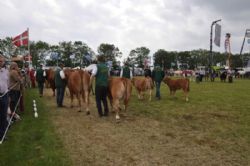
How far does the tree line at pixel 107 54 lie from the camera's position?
3406 inches

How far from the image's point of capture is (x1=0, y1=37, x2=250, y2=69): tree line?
86500mm

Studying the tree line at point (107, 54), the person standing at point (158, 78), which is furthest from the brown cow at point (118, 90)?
the tree line at point (107, 54)

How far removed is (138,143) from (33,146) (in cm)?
233

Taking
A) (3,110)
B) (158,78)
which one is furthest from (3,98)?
(158,78)

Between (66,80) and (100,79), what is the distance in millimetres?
3914

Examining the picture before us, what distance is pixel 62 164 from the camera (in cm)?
566

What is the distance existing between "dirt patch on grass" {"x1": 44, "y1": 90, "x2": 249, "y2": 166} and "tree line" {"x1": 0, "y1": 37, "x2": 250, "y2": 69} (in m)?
63.5

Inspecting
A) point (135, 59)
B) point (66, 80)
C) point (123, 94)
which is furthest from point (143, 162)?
point (135, 59)

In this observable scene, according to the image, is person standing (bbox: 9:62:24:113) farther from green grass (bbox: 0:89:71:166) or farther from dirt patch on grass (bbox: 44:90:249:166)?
dirt patch on grass (bbox: 44:90:249:166)

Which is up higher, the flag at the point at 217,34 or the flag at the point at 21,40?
the flag at the point at 217,34

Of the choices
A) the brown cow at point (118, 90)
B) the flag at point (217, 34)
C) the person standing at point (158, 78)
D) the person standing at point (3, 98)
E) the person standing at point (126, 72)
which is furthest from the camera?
the flag at point (217, 34)

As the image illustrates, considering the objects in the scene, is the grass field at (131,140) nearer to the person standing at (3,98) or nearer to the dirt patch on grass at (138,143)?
the dirt patch on grass at (138,143)

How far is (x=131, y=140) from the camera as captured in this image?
745cm

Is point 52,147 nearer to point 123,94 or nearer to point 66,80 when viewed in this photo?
point 123,94
